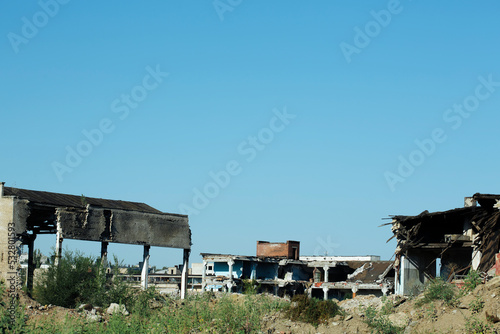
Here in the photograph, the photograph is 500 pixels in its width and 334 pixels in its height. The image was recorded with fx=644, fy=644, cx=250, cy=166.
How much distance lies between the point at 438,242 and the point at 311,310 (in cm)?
1192

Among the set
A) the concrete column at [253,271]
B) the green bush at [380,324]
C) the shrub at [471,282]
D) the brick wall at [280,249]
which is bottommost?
the green bush at [380,324]

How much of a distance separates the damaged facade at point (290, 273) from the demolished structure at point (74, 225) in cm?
2008

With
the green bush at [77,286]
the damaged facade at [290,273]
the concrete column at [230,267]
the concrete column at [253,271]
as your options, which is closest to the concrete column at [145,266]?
the green bush at [77,286]

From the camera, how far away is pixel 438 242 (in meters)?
30.9

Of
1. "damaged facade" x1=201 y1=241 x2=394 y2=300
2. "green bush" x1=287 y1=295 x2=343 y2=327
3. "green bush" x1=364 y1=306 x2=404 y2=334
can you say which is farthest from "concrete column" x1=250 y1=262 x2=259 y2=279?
"green bush" x1=364 y1=306 x2=404 y2=334

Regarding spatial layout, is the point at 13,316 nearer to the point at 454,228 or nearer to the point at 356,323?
the point at 356,323

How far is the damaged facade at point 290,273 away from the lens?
53844 mm

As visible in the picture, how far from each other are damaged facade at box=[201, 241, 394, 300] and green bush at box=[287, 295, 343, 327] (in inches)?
1200

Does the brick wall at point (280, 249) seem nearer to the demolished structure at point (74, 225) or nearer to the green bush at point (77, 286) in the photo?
the demolished structure at point (74, 225)

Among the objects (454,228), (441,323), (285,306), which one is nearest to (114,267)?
(285,306)

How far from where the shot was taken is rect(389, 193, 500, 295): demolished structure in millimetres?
26281

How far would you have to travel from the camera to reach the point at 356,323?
1961 centimetres

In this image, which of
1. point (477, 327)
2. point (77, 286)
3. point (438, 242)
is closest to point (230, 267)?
point (438, 242)

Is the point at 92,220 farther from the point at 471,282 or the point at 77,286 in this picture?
the point at 471,282
